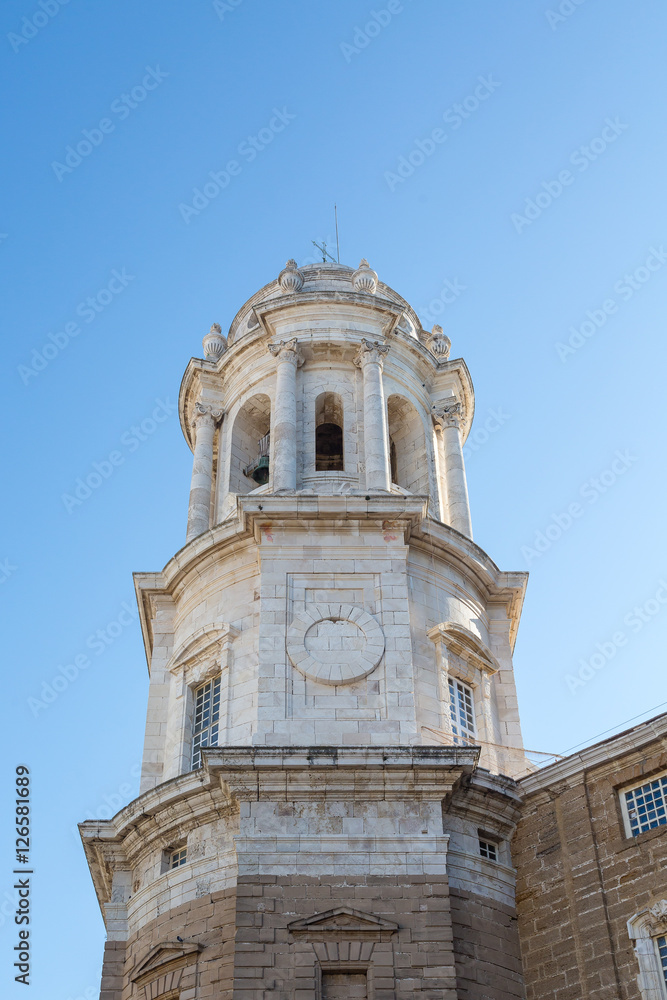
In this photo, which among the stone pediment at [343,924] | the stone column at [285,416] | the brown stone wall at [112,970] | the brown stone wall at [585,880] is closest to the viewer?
the stone pediment at [343,924]

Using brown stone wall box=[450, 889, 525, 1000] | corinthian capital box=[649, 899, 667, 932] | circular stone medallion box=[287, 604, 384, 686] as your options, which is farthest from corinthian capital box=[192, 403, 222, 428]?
corinthian capital box=[649, 899, 667, 932]

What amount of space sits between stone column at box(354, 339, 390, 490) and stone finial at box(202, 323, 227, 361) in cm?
553

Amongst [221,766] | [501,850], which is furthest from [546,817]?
[221,766]

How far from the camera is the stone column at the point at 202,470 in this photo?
37500 millimetres

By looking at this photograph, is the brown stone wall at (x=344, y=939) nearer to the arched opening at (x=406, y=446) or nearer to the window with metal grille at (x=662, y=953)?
the window with metal grille at (x=662, y=953)

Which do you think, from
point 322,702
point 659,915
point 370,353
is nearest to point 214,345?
point 370,353

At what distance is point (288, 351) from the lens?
38438 millimetres

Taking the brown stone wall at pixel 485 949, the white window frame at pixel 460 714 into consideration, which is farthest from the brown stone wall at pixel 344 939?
the white window frame at pixel 460 714

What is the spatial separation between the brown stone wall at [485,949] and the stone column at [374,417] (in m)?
11.7

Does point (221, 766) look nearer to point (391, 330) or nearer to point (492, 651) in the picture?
point (492, 651)

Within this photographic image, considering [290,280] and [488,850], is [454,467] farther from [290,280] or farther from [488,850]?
[488,850]

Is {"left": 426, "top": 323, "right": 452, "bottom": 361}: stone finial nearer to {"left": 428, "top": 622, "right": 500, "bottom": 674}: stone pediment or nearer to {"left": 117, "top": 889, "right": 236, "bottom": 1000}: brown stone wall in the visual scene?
{"left": 428, "top": 622, "right": 500, "bottom": 674}: stone pediment

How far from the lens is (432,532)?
34.0 meters

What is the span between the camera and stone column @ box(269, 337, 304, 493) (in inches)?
1393
